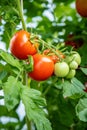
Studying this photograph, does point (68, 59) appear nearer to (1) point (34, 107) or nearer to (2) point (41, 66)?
(2) point (41, 66)

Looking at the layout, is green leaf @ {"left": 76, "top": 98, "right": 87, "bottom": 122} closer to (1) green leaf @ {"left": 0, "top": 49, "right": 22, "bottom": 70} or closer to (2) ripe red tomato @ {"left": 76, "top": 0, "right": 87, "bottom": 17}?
(1) green leaf @ {"left": 0, "top": 49, "right": 22, "bottom": 70}

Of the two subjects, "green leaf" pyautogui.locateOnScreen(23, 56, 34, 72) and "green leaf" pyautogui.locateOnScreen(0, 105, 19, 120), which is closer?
"green leaf" pyautogui.locateOnScreen(23, 56, 34, 72)

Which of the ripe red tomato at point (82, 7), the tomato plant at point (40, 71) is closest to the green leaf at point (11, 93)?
the tomato plant at point (40, 71)

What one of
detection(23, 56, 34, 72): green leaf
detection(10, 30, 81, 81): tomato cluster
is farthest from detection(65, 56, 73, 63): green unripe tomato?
detection(23, 56, 34, 72): green leaf

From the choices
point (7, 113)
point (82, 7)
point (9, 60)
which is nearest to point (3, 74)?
point (9, 60)

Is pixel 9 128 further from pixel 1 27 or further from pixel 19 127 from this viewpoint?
pixel 1 27

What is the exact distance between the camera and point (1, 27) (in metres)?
1.48

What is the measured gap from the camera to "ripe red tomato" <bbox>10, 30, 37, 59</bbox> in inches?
45.1

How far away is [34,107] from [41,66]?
5.0 inches

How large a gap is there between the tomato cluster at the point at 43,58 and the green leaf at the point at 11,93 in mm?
92

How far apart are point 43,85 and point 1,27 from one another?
0.29 meters

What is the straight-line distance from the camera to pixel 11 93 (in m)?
1.02

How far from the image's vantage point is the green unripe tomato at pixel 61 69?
3.69ft

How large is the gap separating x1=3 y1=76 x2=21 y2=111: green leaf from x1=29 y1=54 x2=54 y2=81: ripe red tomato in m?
0.08
